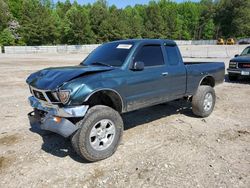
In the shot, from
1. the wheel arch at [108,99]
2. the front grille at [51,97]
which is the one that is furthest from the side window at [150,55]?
the front grille at [51,97]

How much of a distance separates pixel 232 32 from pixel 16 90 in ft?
331

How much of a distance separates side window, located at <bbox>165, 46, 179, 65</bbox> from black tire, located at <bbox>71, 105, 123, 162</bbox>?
192cm

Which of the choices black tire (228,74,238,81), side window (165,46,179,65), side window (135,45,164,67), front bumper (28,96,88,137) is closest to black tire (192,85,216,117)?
side window (165,46,179,65)

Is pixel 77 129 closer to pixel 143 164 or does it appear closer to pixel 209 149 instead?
pixel 143 164

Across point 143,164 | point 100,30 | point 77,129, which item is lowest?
point 143,164

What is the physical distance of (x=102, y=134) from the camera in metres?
4.30

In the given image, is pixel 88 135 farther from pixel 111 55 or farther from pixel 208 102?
pixel 208 102

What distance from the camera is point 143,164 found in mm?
4129

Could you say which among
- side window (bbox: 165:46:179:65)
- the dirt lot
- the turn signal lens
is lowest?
the dirt lot

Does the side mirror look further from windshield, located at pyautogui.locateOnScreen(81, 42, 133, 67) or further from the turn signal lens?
the turn signal lens

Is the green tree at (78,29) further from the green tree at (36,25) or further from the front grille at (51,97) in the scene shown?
the front grille at (51,97)

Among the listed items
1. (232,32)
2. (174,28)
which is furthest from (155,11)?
(232,32)

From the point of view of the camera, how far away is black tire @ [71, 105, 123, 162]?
3982 mm

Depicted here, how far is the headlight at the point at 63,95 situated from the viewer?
12.7 feet
